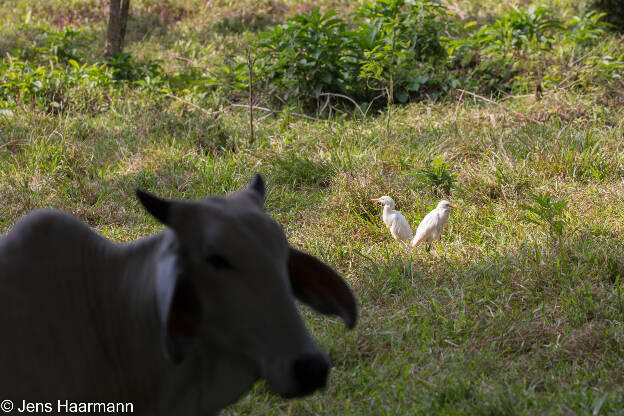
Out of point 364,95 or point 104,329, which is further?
point 364,95

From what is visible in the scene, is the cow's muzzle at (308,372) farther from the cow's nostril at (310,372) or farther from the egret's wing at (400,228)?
the egret's wing at (400,228)

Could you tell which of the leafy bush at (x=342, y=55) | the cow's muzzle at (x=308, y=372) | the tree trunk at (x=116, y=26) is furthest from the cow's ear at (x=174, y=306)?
the tree trunk at (x=116, y=26)

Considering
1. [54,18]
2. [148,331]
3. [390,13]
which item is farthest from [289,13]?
[148,331]

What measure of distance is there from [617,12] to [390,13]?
2909 mm

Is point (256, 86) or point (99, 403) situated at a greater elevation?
point (99, 403)

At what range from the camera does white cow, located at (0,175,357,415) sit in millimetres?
1604

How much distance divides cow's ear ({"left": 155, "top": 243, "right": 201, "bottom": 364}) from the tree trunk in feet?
24.1

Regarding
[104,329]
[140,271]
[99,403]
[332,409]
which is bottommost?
[332,409]

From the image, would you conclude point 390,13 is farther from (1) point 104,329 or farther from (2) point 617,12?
(1) point 104,329

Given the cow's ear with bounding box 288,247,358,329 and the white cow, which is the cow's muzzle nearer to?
the white cow

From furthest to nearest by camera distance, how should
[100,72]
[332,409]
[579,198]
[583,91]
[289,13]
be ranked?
[289,13]
[100,72]
[583,91]
[579,198]
[332,409]

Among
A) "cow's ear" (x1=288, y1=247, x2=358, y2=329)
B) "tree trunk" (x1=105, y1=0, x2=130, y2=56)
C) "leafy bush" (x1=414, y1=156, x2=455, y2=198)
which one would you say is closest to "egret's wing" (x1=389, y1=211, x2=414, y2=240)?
"leafy bush" (x1=414, y1=156, x2=455, y2=198)

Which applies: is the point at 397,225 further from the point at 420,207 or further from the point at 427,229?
the point at 420,207

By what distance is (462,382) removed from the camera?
2.75 meters
